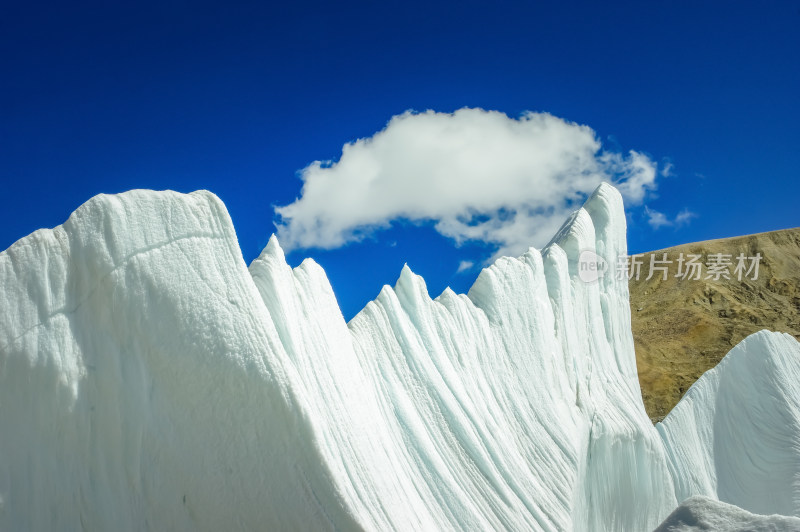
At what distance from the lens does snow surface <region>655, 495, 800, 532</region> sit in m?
4.24

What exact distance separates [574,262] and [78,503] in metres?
8.10

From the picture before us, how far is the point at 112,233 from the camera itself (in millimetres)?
4496

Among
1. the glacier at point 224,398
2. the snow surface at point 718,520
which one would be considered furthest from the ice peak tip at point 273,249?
the snow surface at point 718,520

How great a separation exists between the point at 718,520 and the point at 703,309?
25.7m

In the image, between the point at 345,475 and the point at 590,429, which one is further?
the point at 590,429

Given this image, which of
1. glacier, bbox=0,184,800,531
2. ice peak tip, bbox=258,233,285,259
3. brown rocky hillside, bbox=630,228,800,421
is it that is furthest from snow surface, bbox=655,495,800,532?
brown rocky hillside, bbox=630,228,800,421

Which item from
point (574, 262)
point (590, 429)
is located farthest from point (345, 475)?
point (574, 262)

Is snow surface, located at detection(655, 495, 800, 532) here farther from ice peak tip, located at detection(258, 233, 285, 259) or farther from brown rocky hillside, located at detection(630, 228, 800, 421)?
brown rocky hillside, located at detection(630, 228, 800, 421)

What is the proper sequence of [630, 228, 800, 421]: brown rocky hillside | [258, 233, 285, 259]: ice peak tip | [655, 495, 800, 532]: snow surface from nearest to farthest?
1. [655, 495, 800, 532]: snow surface
2. [258, 233, 285, 259]: ice peak tip
3. [630, 228, 800, 421]: brown rocky hillside

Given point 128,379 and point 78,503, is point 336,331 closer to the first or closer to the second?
point 128,379

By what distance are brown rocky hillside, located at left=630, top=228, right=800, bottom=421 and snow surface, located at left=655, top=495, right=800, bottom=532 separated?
1729 cm

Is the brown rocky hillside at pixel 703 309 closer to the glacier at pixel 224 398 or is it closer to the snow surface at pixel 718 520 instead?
the glacier at pixel 224 398

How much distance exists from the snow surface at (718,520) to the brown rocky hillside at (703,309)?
17.3 m

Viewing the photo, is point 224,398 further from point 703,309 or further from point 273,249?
point 703,309
